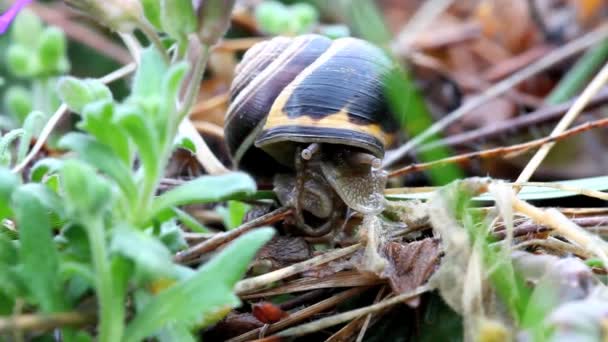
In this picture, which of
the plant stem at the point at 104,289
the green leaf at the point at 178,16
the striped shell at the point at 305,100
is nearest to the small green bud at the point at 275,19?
the striped shell at the point at 305,100

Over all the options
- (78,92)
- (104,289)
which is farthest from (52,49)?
(104,289)

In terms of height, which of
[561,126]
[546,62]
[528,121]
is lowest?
[561,126]

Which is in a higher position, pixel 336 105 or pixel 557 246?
pixel 336 105

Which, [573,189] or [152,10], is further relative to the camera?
[573,189]

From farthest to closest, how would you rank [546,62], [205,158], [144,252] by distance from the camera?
[546,62] < [205,158] < [144,252]

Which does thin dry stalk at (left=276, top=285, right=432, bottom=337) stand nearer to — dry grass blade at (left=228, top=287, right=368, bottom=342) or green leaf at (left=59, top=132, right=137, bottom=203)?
dry grass blade at (left=228, top=287, right=368, bottom=342)

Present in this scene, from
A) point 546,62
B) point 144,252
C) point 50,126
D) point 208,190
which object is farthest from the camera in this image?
point 546,62

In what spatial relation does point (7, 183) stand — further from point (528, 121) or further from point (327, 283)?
point (528, 121)
